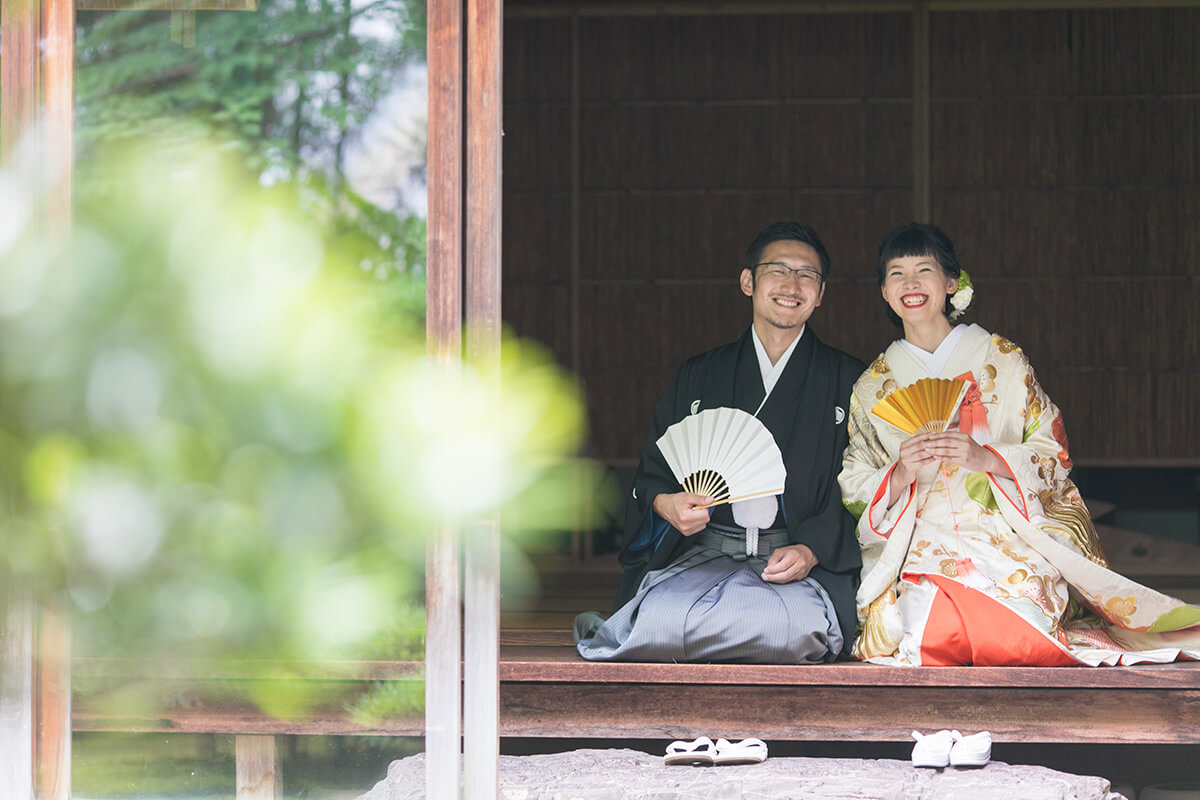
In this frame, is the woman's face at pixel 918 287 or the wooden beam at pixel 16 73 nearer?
the wooden beam at pixel 16 73

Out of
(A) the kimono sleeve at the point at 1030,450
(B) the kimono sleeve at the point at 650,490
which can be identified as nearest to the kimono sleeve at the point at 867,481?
(A) the kimono sleeve at the point at 1030,450

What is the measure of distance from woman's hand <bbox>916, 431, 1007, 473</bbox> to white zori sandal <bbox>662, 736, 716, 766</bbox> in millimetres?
864

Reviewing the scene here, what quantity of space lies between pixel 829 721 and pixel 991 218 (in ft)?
13.6

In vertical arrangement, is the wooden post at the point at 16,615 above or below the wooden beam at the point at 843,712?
above

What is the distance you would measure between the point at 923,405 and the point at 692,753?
1028mm

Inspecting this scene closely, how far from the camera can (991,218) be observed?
6.52 metres

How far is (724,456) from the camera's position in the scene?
10.7 ft

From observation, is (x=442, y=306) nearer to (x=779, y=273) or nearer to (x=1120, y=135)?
(x=779, y=273)

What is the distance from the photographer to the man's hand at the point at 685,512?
321 centimetres

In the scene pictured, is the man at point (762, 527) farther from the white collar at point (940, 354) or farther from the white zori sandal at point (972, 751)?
the white zori sandal at point (972, 751)

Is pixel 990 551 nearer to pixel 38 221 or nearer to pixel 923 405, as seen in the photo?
pixel 923 405

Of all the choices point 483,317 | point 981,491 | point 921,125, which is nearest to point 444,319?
point 483,317

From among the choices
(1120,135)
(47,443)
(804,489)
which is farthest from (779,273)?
(1120,135)

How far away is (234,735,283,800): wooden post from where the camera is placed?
2877mm
